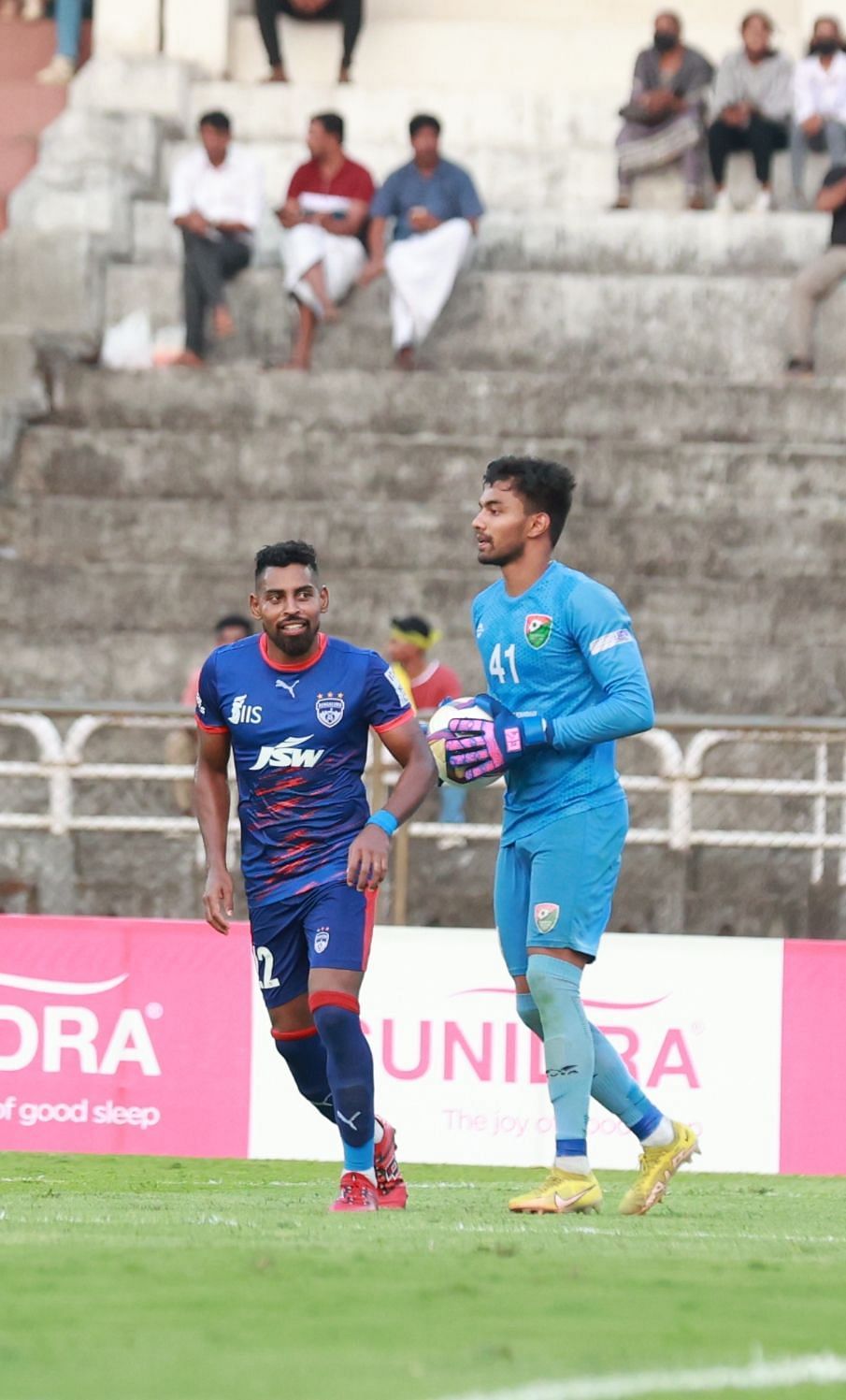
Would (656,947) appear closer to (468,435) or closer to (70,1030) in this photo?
(70,1030)

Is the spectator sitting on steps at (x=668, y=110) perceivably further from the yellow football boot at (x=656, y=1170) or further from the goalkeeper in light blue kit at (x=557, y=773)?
the yellow football boot at (x=656, y=1170)

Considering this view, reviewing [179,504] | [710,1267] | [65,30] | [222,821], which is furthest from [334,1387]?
[65,30]

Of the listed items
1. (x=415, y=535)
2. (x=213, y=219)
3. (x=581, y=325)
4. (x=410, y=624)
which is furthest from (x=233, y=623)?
(x=581, y=325)

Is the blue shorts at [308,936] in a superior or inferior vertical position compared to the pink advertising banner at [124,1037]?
superior

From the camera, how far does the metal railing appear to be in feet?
41.9

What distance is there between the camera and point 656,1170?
7824 mm

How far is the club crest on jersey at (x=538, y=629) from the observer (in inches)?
302

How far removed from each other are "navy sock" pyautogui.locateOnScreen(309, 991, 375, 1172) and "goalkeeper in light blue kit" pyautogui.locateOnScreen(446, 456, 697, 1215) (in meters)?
0.51

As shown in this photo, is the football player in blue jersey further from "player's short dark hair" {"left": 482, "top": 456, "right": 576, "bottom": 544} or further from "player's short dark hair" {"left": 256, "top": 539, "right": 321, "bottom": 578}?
"player's short dark hair" {"left": 482, "top": 456, "right": 576, "bottom": 544}

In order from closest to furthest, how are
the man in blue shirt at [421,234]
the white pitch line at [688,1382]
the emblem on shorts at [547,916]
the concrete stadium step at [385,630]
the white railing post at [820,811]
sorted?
the white pitch line at [688,1382]
the emblem on shorts at [547,916]
the white railing post at [820,811]
the concrete stadium step at [385,630]
the man in blue shirt at [421,234]

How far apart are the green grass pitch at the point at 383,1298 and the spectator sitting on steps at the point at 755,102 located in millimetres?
14299

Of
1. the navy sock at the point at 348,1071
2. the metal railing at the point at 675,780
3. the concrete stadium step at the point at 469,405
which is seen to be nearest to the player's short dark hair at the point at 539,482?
the navy sock at the point at 348,1071

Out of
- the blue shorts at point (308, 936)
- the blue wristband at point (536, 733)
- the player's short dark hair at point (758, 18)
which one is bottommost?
the blue shorts at point (308, 936)

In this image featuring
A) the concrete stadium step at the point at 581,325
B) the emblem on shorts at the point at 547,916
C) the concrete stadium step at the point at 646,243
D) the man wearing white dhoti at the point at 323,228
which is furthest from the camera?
the concrete stadium step at the point at 646,243
